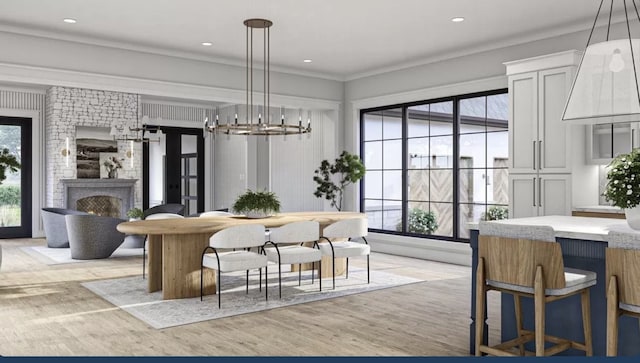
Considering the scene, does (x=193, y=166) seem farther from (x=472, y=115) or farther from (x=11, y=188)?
(x=472, y=115)

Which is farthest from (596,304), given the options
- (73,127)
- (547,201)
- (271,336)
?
(73,127)

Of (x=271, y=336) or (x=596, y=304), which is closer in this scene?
(x=596, y=304)

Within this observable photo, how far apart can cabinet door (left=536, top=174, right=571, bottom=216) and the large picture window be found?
3.34 ft

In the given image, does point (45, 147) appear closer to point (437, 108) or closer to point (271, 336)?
point (437, 108)

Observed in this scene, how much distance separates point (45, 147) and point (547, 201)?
882cm

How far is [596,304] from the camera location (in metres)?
→ 3.24

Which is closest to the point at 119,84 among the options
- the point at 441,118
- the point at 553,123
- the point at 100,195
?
the point at 100,195

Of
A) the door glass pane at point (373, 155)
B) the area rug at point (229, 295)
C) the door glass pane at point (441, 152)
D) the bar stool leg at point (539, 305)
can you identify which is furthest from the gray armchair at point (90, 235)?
the bar stool leg at point (539, 305)

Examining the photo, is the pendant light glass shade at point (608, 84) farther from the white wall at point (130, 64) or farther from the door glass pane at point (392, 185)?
the white wall at point (130, 64)

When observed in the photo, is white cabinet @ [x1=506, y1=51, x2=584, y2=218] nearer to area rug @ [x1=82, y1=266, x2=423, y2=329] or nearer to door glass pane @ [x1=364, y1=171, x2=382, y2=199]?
area rug @ [x1=82, y1=266, x2=423, y2=329]

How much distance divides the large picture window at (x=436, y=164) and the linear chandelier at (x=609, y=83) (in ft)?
12.6

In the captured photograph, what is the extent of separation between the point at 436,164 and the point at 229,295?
3960 millimetres

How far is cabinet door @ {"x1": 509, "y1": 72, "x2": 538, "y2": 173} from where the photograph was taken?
629 cm

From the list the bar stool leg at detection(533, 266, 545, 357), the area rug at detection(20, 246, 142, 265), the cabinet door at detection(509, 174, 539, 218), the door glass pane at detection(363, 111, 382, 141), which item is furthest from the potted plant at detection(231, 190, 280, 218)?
the bar stool leg at detection(533, 266, 545, 357)
